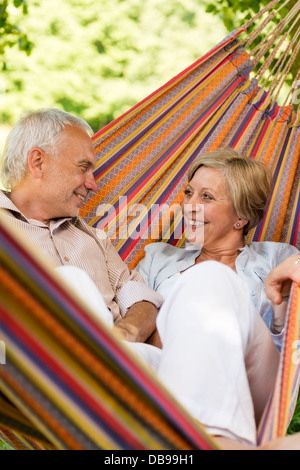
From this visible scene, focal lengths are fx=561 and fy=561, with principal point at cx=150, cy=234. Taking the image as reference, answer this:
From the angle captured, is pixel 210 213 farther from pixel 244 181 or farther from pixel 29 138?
pixel 29 138

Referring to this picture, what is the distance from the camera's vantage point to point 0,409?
1.16 metres

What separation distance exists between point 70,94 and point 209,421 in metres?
9.20

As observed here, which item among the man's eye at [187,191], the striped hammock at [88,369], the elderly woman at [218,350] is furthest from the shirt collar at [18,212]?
the elderly woman at [218,350]

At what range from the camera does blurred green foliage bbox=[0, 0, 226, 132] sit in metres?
9.73

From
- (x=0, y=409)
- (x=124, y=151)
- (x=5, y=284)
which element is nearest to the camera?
(x=5, y=284)

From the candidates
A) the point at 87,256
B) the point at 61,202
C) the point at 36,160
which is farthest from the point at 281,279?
the point at 36,160

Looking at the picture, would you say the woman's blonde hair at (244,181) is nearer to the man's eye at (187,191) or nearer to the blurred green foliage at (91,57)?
the man's eye at (187,191)

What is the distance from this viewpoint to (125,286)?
2080mm

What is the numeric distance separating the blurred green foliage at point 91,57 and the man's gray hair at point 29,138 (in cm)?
767

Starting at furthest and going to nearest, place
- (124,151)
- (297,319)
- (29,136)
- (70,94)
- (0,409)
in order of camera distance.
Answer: (70,94) → (124,151) → (29,136) → (297,319) → (0,409)

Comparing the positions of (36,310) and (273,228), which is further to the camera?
(273,228)

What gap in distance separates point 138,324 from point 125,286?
0.26 metres
